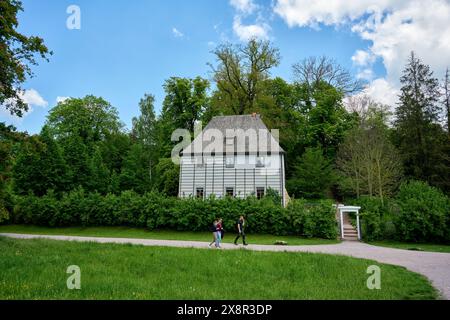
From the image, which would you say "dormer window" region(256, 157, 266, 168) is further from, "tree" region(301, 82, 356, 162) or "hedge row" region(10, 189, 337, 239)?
"tree" region(301, 82, 356, 162)

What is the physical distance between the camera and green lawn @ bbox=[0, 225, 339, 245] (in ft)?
77.9

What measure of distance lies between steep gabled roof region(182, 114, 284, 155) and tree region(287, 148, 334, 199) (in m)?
6.80

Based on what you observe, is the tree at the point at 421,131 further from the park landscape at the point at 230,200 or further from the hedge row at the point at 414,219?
the hedge row at the point at 414,219

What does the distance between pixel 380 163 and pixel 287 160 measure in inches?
556

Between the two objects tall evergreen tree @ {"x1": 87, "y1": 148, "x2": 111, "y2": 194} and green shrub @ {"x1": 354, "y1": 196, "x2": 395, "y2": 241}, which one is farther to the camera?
tall evergreen tree @ {"x1": 87, "y1": 148, "x2": 111, "y2": 194}

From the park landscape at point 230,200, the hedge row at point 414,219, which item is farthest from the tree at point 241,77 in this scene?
the hedge row at point 414,219

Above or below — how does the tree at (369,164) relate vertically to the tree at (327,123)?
below

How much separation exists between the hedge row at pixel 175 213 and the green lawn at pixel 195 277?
12.9m

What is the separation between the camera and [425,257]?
15977 millimetres

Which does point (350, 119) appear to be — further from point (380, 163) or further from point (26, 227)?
point (26, 227)

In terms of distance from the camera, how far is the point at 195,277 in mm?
9391

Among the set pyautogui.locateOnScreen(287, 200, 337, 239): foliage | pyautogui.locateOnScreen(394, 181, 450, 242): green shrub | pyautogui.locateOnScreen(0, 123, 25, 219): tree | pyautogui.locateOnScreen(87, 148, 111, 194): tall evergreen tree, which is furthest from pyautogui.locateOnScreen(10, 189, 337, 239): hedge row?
pyautogui.locateOnScreen(0, 123, 25, 219): tree

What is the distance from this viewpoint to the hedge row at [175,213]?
25562mm
